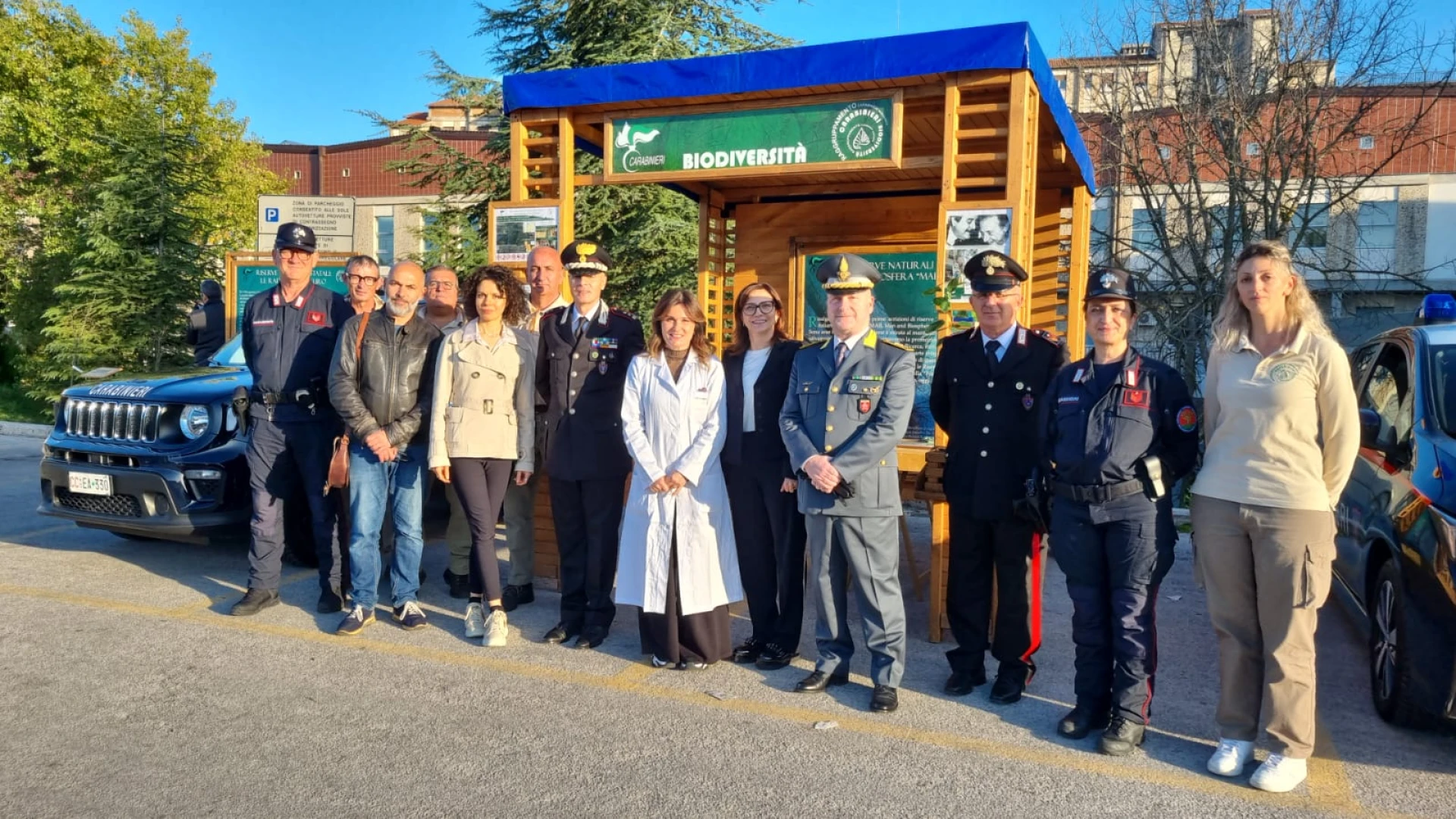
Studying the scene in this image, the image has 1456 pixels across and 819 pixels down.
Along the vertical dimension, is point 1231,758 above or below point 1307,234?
below

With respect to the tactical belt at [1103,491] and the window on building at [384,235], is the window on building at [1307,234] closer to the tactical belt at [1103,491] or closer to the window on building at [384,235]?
the tactical belt at [1103,491]

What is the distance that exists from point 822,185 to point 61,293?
14429 mm

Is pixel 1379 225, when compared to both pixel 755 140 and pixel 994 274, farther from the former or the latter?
pixel 994 274

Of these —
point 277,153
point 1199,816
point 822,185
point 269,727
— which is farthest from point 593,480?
point 277,153

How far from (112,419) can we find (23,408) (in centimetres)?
1529

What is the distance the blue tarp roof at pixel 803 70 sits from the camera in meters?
5.28

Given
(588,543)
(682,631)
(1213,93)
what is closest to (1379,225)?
(1213,93)

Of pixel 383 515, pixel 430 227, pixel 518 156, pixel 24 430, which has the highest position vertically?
pixel 430 227

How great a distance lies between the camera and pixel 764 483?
15.5 ft

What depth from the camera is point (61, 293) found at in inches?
650

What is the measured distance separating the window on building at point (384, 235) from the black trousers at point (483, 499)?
103 ft

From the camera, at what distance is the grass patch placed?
55.8ft

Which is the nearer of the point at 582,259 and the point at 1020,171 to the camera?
the point at 582,259

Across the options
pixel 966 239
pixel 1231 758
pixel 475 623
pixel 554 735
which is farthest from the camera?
pixel 966 239
